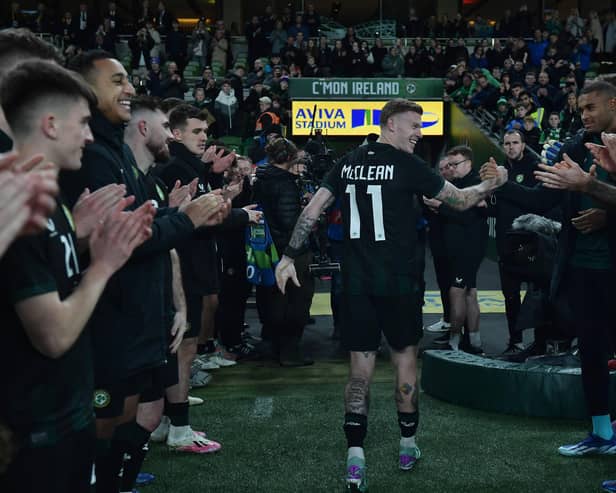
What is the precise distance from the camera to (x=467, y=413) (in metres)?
5.42

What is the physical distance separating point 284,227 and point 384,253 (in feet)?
9.64

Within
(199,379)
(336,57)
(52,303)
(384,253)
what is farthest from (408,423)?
(336,57)

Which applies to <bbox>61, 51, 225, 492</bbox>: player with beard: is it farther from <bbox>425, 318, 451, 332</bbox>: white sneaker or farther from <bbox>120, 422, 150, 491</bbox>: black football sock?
<bbox>425, 318, 451, 332</bbox>: white sneaker

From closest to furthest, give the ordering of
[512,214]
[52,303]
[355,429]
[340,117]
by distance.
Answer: [52,303]
[355,429]
[512,214]
[340,117]

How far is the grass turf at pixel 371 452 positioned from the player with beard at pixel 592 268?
33 cm

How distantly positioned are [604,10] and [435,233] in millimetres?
24989

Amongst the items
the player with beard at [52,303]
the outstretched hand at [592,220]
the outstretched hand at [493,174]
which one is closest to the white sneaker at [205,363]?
the outstretched hand at [493,174]

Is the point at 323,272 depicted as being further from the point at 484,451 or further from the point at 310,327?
the point at 484,451

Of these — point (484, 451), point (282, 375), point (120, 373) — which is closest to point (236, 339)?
point (282, 375)

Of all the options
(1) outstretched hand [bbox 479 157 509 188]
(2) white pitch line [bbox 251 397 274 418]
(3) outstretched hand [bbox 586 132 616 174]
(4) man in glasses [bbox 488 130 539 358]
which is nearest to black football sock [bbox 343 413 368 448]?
(2) white pitch line [bbox 251 397 274 418]

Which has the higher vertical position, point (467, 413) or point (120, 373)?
point (120, 373)

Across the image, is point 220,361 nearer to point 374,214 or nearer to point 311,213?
point 311,213

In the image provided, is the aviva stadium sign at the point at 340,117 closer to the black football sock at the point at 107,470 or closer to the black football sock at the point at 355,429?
the black football sock at the point at 355,429

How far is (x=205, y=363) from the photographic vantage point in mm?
6879
